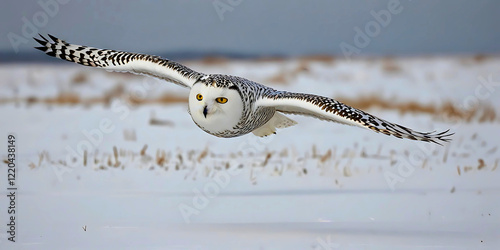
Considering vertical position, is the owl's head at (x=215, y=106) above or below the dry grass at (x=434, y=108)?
below

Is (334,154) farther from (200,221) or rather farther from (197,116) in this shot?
(197,116)

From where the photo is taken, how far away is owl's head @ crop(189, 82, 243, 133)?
6238mm

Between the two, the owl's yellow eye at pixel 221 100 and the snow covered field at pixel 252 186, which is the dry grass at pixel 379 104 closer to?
the snow covered field at pixel 252 186

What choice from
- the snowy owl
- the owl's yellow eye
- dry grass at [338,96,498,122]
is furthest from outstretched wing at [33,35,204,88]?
dry grass at [338,96,498,122]

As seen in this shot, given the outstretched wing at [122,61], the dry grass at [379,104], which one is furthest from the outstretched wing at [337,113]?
the dry grass at [379,104]

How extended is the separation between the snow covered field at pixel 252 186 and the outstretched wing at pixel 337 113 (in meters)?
1.10

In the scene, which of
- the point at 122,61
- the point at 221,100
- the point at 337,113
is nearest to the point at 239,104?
the point at 221,100

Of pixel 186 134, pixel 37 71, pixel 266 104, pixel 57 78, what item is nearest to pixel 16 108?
pixel 186 134

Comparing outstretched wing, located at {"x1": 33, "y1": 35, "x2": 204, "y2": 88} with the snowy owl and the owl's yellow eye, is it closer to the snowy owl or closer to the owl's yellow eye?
the snowy owl

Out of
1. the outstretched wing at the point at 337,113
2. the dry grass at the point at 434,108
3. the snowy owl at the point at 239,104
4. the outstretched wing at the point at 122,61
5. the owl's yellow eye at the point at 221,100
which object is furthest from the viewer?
the dry grass at the point at 434,108

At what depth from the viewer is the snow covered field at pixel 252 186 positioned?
22.3 feet

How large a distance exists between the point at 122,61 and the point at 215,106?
1.54m

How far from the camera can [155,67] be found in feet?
23.8

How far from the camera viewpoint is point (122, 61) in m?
7.41
